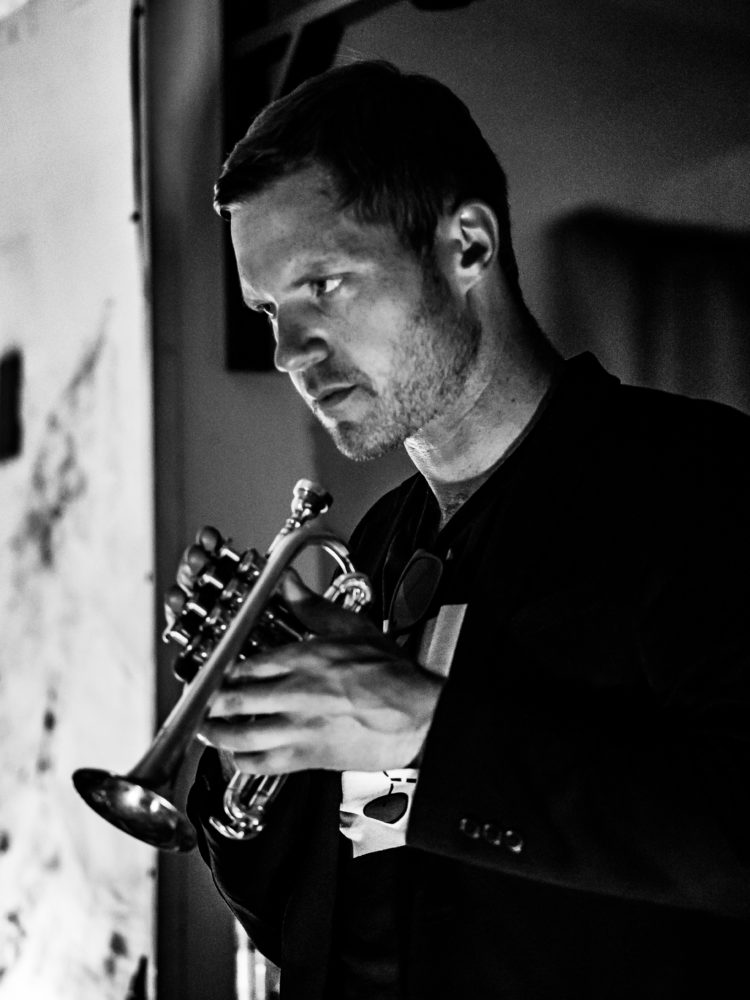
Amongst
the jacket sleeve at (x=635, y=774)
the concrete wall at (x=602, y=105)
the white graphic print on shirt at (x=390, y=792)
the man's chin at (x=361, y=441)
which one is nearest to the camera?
the jacket sleeve at (x=635, y=774)

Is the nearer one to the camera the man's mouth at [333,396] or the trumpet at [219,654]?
the trumpet at [219,654]

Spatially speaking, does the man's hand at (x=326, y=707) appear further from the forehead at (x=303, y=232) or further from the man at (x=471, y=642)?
the forehead at (x=303, y=232)

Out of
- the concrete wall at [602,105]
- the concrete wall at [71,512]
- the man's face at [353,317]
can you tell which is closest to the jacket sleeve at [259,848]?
the man's face at [353,317]

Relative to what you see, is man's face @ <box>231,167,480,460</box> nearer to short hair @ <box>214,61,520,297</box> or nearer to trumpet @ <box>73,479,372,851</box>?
short hair @ <box>214,61,520,297</box>

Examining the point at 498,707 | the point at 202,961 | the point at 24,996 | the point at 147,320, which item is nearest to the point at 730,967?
the point at 498,707

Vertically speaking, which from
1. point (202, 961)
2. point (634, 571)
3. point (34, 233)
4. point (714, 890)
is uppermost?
point (34, 233)

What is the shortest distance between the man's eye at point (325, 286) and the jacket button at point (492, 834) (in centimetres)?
69

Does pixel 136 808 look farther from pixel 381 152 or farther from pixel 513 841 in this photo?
pixel 381 152

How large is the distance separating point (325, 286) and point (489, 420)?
0.88 ft

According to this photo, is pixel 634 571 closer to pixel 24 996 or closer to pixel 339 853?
pixel 339 853

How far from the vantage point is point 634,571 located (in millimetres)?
1301

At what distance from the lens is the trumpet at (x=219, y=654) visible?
1.19 m

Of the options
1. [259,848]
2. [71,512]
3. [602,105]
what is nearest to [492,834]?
[259,848]

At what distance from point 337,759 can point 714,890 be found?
368 mm
